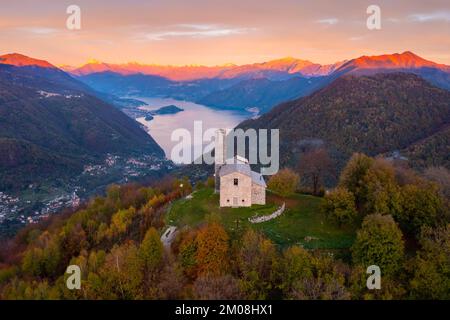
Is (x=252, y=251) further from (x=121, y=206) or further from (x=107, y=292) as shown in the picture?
(x=121, y=206)

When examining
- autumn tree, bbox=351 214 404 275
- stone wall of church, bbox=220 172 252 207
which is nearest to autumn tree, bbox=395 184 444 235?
autumn tree, bbox=351 214 404 275

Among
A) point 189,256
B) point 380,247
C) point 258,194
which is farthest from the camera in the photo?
point 258,194

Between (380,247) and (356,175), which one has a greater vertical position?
(356,175)

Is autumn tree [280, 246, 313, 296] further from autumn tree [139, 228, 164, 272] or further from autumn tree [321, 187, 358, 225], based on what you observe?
autumn tree [139, 228, 164, 272]

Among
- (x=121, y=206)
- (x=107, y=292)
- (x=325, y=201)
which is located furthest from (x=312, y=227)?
(x=121, y=206)

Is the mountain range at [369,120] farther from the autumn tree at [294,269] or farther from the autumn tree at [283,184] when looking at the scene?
the autumn tree at [294,269]

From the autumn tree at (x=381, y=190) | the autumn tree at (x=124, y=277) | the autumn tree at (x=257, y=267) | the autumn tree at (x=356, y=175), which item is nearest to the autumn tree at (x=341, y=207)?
the autumn tree at (x=381, y=190)

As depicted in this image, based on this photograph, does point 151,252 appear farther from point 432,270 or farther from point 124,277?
point 432,270

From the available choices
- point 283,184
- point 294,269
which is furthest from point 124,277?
point 283,184
